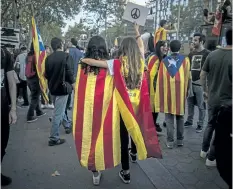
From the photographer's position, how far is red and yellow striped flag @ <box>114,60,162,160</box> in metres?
3.74

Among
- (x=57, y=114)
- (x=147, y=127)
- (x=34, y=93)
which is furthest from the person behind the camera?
(x=34, y=93)

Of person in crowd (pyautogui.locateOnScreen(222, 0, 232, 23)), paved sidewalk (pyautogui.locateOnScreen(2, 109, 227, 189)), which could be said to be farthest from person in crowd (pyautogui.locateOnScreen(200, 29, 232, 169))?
person in crowd (pyautogui.locateOnScreen(222, 0, 232, 23))

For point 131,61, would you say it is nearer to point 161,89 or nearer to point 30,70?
point 161,89

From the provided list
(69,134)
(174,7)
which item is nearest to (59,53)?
(69,134)

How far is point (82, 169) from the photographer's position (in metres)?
4.27

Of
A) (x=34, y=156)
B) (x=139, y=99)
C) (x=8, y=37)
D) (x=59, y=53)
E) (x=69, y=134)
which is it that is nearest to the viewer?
(x=139, y=99)

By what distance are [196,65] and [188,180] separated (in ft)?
9.27

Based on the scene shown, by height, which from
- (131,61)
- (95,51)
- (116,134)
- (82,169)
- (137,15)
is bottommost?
(82,169)

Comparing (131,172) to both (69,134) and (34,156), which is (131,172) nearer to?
(34,156)

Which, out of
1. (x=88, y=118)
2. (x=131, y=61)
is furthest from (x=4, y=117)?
(x=131, y=61)

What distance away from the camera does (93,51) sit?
3.80 metres

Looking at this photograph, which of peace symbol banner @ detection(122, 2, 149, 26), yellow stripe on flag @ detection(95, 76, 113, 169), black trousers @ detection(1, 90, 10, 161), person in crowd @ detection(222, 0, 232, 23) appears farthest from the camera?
person in crowd @ detection(222, 0, 232, 23)

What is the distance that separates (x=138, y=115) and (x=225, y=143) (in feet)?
4.21

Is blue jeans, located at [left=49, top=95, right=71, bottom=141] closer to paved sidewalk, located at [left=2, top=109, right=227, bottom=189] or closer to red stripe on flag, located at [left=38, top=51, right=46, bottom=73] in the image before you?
paved sidewalk, located at [left=2, top=109, right=227, bottom=189]
